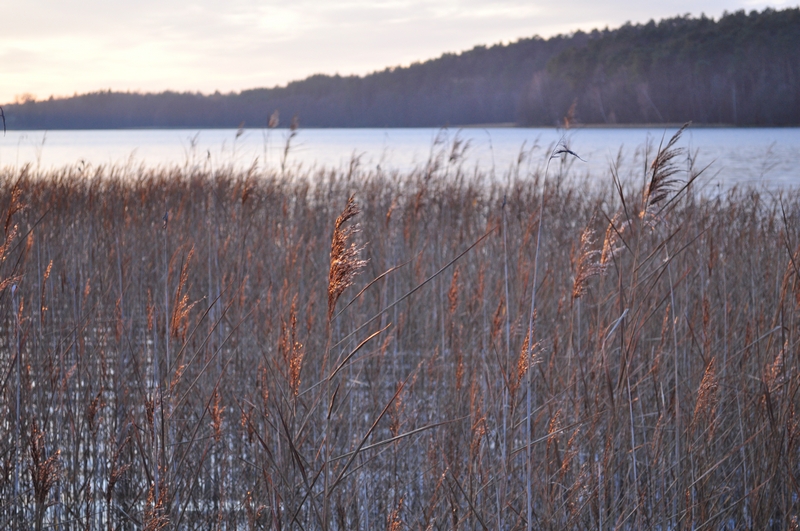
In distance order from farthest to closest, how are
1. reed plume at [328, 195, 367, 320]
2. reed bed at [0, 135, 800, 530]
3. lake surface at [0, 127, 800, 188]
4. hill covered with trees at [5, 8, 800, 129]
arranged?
hill covered with trees at [5, 8, 800, 129], lake surface at [0, 127, 800, 188], reed bed at [0, 135, 800, 530], reed plume at [328, 195, 367, 320]

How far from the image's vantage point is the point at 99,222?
5.29 m

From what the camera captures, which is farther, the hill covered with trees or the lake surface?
the hill covered with trees

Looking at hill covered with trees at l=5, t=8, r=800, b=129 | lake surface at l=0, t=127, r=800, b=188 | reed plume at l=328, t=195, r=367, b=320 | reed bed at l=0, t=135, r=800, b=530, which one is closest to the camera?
reed plume at l=328, t=195, r=367, b=320

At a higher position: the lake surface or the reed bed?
the lake surface

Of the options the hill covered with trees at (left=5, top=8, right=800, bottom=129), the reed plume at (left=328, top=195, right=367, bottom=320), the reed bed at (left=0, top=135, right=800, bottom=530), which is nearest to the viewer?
the reed plume at (left=328, top=195, right=367, bottom=320)

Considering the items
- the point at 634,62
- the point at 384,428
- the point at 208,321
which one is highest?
the point at 634,62

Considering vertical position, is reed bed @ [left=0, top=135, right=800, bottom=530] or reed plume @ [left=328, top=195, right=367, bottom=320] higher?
reed plume @ [left=328, top=195, right=367, bottom=320]

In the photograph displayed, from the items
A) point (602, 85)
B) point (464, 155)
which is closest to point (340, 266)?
point (464, 155)

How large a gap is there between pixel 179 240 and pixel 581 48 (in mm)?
46242

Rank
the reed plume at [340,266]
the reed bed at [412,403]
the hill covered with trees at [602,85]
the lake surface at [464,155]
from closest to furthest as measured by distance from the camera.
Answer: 1. the reed plume at [340,266]
2. the reed bed at [412,403]
3. the lake surface at [464,155]
4. the hill covered with trees at [602,85]

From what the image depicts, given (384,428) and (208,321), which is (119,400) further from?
(384,428)

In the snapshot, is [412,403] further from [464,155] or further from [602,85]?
[602,85]

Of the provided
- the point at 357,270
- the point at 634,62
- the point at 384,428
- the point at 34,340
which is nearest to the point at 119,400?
the point at 34,340

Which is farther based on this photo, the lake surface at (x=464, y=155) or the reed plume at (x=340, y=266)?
the lake surface at (x=464, y=155)
